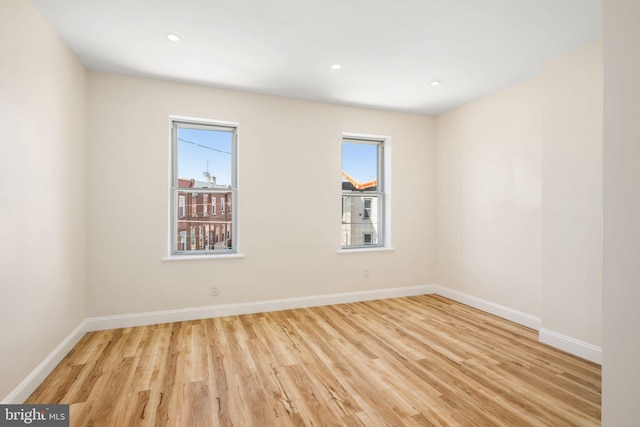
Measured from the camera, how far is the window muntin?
449 centimetres

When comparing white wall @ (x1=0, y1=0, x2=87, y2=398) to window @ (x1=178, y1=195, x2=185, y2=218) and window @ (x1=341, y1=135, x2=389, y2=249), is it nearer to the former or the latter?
window @ (x1=178, y1=195, x2=185, y2=218)

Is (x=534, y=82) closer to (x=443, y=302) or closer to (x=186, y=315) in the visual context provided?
(x=443, y=302)

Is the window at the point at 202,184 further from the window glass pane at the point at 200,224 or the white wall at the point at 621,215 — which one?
the white wall at the point at 621,215

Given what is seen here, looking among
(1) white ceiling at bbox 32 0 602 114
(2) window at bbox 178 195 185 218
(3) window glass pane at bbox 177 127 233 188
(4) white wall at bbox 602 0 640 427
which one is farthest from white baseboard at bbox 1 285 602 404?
(1) white ceiling at bbox 32 0 602 114

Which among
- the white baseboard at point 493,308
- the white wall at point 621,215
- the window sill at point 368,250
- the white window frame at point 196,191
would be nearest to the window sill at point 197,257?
the white window frame at point 196,191

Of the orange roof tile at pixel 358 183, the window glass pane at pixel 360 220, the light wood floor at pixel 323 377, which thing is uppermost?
the orange roof tile at pixel 358 183

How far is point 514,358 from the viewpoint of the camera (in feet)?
8.49

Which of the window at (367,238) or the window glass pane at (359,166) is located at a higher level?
the window glass pane at (359,166)

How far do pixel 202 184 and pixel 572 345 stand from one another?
163 inches

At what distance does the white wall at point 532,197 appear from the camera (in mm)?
2621

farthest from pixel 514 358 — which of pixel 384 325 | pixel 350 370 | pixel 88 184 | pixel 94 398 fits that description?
pixel 88 184

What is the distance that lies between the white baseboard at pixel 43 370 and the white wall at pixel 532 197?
4.20 m

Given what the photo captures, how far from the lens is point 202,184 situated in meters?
3.77

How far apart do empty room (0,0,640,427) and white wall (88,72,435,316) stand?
0.03 m
